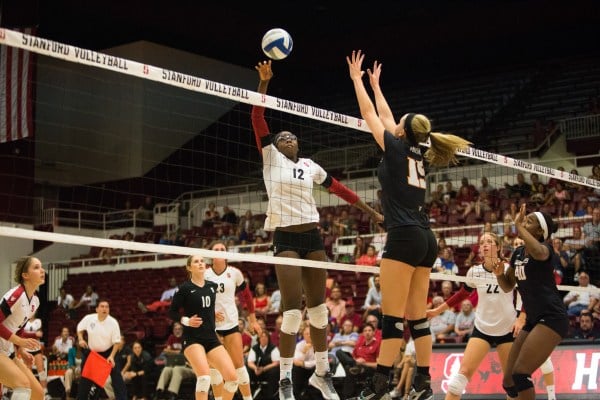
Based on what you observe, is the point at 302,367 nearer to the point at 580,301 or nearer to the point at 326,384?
the point at 580,301

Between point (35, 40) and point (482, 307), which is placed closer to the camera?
point (35, 40)

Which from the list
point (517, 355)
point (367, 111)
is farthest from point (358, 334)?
point (367, 111)

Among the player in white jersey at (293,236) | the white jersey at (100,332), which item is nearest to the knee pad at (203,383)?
the player in white jersey at (293,236)

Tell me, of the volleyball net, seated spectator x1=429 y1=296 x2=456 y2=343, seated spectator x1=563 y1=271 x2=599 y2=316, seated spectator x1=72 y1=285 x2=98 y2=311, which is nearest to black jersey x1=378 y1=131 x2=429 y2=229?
seated spectator x1=563 y1=271 x2=599 y2=316

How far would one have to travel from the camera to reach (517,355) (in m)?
8.65

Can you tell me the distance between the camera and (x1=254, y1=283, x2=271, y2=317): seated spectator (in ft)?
66.6

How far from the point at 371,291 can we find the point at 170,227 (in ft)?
41.2

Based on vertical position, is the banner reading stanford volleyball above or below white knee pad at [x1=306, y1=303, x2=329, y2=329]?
below

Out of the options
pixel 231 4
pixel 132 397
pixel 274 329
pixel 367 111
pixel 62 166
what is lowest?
pixel 132 397

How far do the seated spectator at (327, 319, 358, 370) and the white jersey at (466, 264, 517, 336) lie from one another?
607 cm

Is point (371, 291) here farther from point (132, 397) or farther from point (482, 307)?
point (482, 307)

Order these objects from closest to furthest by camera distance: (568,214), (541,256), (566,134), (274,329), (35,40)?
(35,40), (541,256), (568,214), (274,329), (566,134)

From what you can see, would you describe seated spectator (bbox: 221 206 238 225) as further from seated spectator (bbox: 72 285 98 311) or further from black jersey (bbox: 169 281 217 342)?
black jersey (bbox: 169 281 217 342)

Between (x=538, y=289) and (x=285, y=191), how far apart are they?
2747mm
